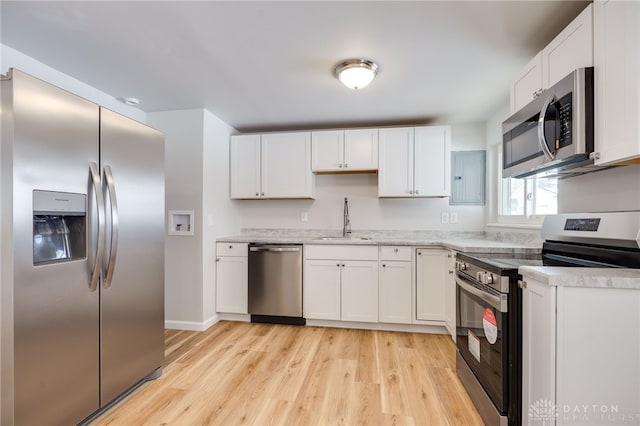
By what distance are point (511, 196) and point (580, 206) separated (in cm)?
116

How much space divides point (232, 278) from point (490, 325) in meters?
2.58

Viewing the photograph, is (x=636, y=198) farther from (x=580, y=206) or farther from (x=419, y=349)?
(x=419, y=349)

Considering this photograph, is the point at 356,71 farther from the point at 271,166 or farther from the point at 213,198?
the point at 213,198

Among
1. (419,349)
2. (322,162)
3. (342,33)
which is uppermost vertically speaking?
(342,33)

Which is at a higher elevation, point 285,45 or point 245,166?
point 285,45

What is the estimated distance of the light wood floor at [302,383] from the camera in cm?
174

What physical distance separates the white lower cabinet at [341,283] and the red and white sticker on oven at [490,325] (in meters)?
1.50

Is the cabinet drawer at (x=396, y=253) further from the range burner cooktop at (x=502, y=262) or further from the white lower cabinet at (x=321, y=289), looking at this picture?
the range burner cooktop at (x=502, y=262)

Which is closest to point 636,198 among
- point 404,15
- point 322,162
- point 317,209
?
point 404,15

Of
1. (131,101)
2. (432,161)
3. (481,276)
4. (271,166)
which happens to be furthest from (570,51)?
(131,101)

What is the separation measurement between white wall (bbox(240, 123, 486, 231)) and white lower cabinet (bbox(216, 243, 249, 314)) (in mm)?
699

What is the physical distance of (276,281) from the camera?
10.6 feet

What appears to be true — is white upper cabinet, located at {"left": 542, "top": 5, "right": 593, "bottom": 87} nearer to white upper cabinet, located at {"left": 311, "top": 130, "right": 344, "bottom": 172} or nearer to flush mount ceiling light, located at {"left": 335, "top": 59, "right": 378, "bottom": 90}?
flush mount ceiling light, located at {"left": 335, "top": 59, "right": 378, "bottom": 90}

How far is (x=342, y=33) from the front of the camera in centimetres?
184
